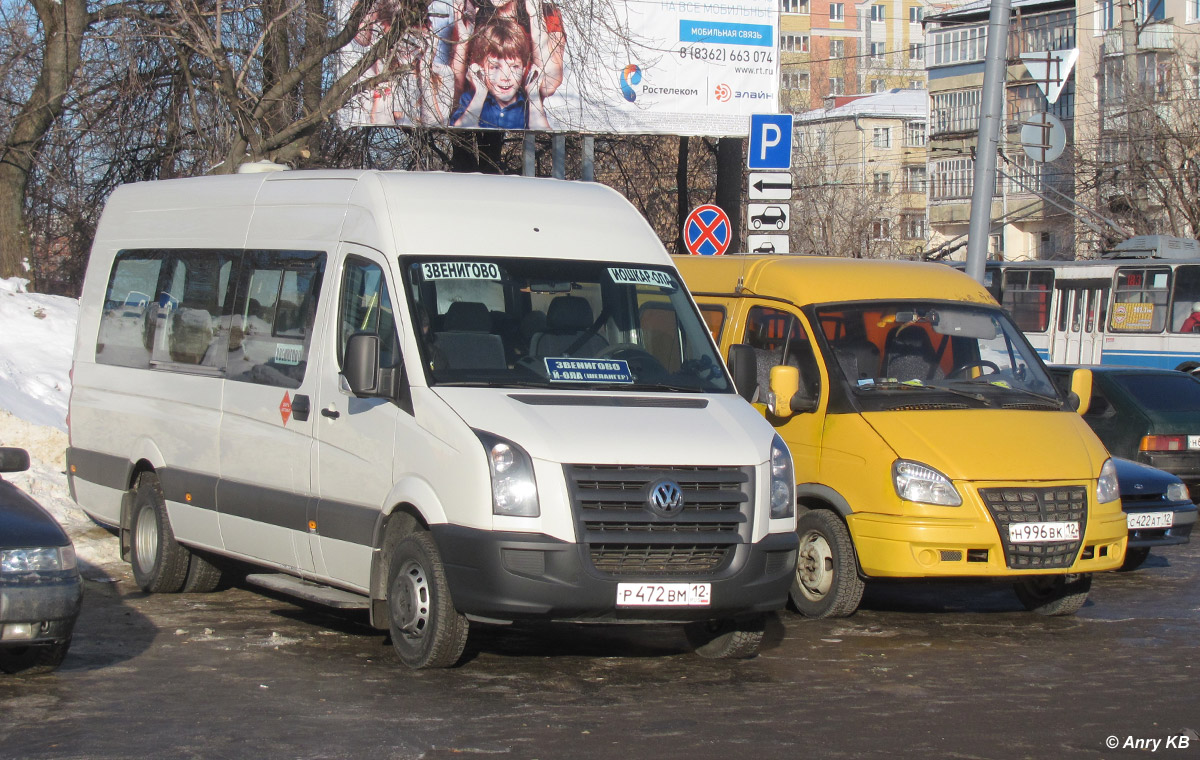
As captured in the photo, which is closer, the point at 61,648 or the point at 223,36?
the point at 61,648

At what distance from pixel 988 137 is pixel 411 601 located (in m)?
9.95

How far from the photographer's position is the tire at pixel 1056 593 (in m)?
9.41

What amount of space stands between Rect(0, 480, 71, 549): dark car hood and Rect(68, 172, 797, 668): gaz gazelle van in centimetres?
144

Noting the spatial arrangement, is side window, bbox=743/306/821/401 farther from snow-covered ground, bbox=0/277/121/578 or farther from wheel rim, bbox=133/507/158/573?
snow-covered ground, bbox=0/277/121/578

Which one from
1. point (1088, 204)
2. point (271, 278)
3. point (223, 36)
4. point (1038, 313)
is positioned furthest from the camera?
point (1088, 204)

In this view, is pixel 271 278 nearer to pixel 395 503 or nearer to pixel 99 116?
pixel 395 503

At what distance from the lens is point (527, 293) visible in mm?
7812

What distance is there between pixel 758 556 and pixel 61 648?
333cm

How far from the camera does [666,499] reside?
6977mm

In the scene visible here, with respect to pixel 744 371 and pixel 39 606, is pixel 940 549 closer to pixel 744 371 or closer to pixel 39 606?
pixel 744 371

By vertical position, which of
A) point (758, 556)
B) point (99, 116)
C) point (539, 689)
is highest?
point (99, 116)

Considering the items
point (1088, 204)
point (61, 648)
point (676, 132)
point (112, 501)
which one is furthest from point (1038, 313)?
point (61, 648)

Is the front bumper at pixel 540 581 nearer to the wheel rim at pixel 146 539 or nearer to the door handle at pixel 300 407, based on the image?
the door handle at pixel 300 407

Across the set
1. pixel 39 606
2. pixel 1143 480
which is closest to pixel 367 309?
pixel 39 606
